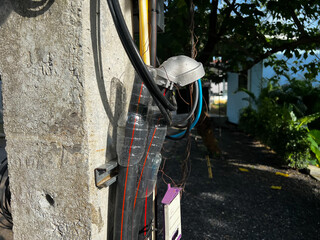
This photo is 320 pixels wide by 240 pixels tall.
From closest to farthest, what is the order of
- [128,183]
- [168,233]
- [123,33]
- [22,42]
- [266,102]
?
[123,33] → [22,42] → [128,183] → [168,233] → [266,102]

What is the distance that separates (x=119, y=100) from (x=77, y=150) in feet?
1.27

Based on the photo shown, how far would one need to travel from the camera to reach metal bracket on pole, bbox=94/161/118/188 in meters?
1.24

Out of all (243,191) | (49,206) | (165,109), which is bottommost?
(243,191)

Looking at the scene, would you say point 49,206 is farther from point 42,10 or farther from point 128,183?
point 42,10

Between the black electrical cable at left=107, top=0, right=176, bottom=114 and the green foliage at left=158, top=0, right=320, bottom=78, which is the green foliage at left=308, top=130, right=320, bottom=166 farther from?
the black electrical cable at left=107, top=0, right=176, bottom=114

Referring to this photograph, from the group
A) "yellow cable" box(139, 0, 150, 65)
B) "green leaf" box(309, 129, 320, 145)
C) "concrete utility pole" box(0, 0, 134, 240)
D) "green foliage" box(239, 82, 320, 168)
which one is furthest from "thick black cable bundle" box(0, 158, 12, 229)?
"green leaf" box(309, 129, 320, 145)

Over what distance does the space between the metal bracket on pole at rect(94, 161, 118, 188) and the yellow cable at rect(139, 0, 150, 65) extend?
1.95 ft

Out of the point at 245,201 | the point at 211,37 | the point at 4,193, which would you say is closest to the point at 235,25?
the point at 211,37

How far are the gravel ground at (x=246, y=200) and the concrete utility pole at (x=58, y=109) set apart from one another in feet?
8.54

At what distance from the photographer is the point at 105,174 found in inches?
49.9

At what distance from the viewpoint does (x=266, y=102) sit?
299 inches

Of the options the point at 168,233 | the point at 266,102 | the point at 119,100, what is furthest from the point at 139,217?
the point at 266,102

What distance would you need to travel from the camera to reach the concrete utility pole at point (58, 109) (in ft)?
3.76

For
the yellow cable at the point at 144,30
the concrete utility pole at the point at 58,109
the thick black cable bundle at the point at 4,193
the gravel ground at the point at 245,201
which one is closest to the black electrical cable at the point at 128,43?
the concrete utility pole at the point at 58,109
